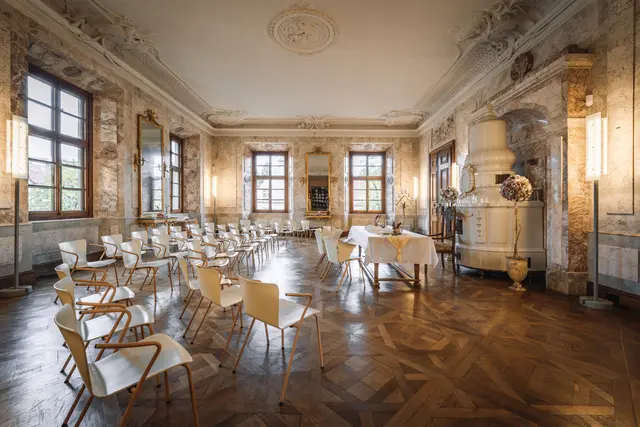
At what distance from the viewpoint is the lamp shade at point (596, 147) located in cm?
339

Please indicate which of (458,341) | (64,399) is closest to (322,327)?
(458,341)

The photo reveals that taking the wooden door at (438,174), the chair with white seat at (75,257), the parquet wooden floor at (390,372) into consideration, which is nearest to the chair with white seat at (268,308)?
the parquet wooden floor at (390,372)

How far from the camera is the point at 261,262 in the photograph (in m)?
6.26

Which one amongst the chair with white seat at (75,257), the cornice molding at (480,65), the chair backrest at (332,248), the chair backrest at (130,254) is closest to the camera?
the chair with white seat at (75,257)

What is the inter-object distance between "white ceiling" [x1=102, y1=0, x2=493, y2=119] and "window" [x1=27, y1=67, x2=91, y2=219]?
6.45 feet

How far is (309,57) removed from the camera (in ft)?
20.2

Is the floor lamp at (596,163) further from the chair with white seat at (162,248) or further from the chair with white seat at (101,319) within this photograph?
the chair with white seat at (162,248)

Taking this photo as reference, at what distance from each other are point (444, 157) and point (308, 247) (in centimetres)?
485

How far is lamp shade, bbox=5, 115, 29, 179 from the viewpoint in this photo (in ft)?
12.2

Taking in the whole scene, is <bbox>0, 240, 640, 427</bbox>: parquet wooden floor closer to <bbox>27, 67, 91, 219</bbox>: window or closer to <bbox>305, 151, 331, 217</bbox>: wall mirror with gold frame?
<bbox>27, 67, 91, 219</bbox>: window

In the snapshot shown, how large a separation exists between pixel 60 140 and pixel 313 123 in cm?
712

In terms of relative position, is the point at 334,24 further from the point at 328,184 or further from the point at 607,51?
the point at 328,184

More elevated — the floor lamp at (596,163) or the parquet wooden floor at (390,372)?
the floor lamp at (596,163)

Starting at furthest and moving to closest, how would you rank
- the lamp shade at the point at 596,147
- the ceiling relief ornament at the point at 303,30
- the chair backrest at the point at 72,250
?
the ceiling relief ornament at the point at 303,30 < the chair backrest at the point at 72,250 < the lamp shade at the point at 596,147
